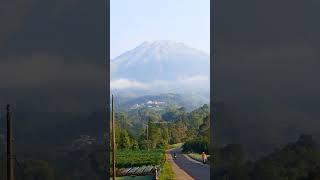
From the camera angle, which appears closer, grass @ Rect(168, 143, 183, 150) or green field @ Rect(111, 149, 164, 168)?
green field @ Rect(111, 149, 164, 168)

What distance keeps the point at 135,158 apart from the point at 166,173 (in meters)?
0.98

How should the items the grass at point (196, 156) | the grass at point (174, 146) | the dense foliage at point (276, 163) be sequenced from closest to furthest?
the dense foliage at point (276, 163) < the grass at point (196, 156) < the grass at point (174, 146)

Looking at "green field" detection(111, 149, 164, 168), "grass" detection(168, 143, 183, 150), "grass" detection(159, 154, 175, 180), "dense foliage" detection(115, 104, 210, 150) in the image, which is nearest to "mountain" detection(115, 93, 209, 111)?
"dense foliage" detection(115, 104, 210, 150)

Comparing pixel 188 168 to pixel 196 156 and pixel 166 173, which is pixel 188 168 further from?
pixel 196 156

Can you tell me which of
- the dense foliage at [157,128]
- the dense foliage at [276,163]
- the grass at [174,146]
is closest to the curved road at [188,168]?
the dense foliage at [157,128]

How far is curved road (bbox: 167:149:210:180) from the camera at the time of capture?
823 centimetres

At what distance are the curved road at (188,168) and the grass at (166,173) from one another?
0.31ft

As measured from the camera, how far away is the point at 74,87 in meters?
5.57

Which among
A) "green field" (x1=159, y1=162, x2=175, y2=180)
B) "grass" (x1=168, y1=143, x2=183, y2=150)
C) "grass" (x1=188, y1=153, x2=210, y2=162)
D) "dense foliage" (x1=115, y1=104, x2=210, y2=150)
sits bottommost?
"green field" (x1=159, y1=162, x2=175, y2=180)

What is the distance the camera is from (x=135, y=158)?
10.1 m

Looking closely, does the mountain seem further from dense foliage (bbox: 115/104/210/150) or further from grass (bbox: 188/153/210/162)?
grass (bbox: 188/153/210/162)

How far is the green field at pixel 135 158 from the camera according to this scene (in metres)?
9.76

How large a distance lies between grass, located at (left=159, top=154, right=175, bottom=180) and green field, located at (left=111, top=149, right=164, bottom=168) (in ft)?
0.42

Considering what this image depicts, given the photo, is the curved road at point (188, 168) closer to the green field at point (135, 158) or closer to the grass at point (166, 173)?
the grass at point (166, 173)
